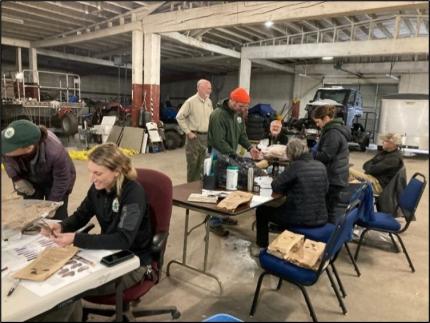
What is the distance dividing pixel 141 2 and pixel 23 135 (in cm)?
131

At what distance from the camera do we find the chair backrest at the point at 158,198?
5.80 feet

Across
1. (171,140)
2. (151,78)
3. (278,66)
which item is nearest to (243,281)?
(151,78)

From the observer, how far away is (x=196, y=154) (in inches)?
145

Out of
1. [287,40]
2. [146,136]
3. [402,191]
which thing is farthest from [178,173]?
[287,40]

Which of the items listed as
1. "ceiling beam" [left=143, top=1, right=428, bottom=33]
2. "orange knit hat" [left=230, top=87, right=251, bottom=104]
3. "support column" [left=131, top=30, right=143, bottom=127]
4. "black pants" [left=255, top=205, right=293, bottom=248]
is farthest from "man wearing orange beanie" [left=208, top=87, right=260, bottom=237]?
"support column" [left=131, top=30, right=143, bottom=127]

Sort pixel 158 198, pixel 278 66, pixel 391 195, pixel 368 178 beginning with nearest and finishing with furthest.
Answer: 1. pixel 158 198
2. pixel 391 195
3. pixel 368 178
4. pixel 278 66

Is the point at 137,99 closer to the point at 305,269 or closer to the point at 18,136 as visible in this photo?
the point at 18,136

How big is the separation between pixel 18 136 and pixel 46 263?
2.62 ft

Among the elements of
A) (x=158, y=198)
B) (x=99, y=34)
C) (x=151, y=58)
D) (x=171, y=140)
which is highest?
(x=99, y=34)

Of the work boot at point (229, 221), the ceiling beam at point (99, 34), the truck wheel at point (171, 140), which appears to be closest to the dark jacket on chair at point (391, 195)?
the work boot at point (229, 221)

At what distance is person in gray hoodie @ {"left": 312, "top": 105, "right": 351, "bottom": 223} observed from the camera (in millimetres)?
2691

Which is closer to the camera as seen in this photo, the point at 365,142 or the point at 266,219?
the point at 365,142

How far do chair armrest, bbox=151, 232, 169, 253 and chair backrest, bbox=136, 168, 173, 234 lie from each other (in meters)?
0.03

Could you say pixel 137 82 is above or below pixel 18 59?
below
